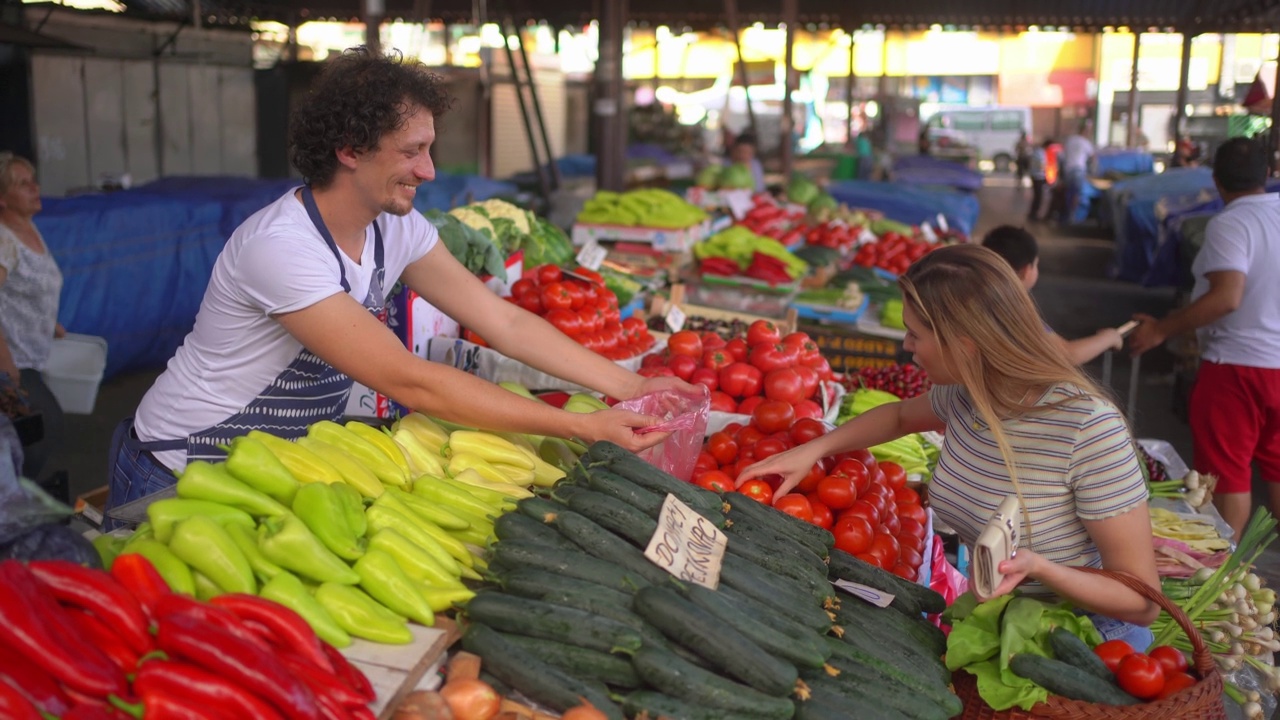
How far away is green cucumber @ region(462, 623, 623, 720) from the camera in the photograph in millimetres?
1953

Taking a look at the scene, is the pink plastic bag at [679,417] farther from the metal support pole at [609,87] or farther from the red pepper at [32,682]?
the metal support pole at [609,87]

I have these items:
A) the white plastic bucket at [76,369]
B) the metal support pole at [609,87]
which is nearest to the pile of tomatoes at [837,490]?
the white plastic bucket at [76,369]

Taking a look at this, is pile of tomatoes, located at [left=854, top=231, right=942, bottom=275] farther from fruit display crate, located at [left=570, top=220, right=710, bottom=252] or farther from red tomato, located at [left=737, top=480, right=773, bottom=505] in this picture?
red tomato, located at [left=737, top=480, right=773, bottom=505]

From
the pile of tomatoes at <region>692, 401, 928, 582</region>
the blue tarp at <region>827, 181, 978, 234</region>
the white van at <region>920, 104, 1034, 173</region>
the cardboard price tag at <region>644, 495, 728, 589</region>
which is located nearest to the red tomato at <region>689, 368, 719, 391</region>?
the pile of tomatoes at <region>692, 401, 928, 582</region>

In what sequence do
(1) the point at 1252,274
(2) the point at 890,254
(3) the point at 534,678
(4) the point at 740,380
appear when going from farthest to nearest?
(2) the point at 890,254 → (1) the point at 1252,274 → (4) the point at 740,380 → (3) the point at 534,678

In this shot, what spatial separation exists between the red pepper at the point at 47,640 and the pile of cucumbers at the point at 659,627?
26.7 inches

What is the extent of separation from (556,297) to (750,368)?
100 centimetres

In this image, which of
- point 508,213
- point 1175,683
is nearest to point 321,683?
point 1175,683

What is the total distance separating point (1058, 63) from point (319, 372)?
145 ft

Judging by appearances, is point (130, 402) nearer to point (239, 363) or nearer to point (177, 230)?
point (177, 230)

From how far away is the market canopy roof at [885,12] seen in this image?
1647 cm

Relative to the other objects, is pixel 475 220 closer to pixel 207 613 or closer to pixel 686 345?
pixel 686 345

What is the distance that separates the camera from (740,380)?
433cm

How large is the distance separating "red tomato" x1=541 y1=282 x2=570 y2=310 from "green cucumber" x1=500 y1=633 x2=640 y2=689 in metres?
2.85
